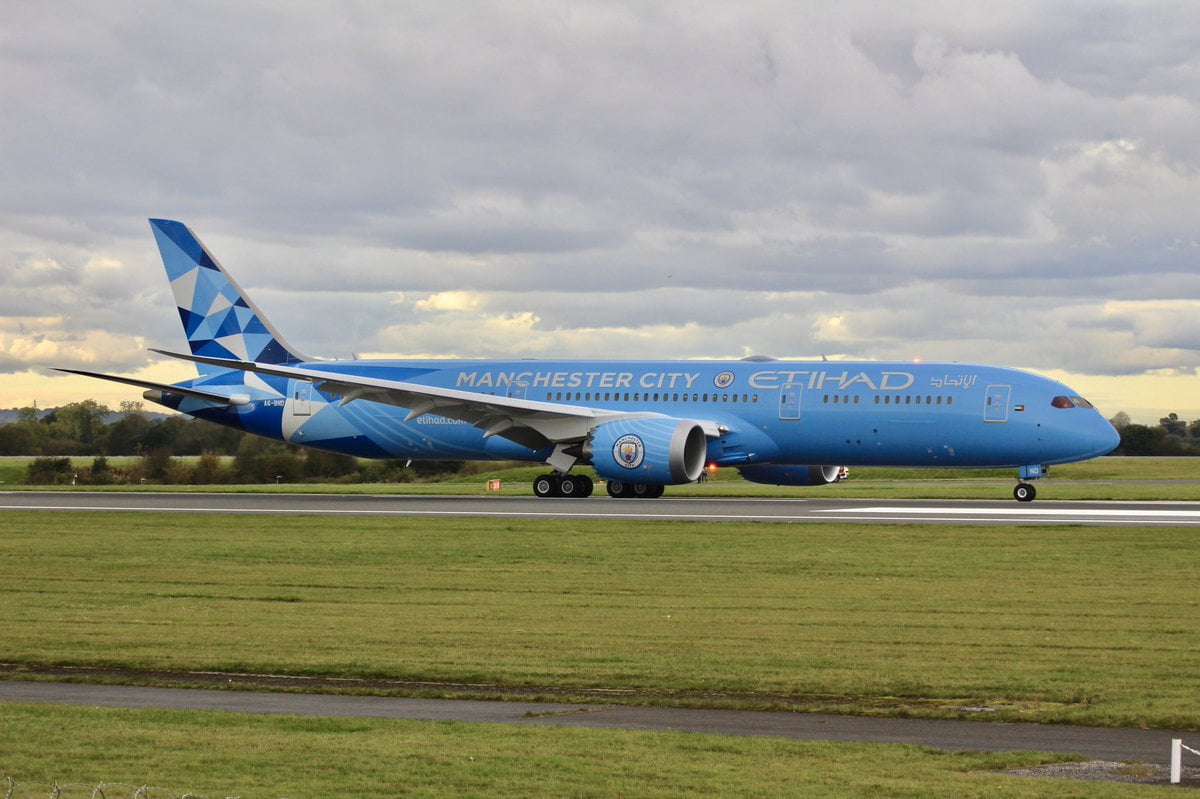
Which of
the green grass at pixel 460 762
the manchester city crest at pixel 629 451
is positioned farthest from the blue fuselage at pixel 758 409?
the green grass at pixel 460 762

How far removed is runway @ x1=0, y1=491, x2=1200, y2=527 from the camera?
124 ft

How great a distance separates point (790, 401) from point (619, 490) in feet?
20.9

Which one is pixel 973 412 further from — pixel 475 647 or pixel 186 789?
pixel 186 789

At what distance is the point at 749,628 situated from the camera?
65.1 feet

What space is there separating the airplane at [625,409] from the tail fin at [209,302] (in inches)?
2.1

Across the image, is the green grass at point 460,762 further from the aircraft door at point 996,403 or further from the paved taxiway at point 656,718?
the aircraft door at point 996,403

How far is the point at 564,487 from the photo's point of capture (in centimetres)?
4841

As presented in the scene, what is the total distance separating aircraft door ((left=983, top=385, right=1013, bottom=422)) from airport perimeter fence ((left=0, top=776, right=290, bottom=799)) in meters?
36.5

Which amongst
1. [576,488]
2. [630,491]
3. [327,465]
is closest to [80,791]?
[576,488]

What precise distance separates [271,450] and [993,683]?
6503cm

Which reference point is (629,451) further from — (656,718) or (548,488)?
(656,718)

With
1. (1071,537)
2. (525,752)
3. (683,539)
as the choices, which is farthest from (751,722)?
(1071,537)

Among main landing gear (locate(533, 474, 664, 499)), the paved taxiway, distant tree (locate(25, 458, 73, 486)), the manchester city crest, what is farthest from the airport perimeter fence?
distant tree (locate(25, 458, 73, 486))

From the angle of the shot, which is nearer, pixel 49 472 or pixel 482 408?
pixel 482 408
